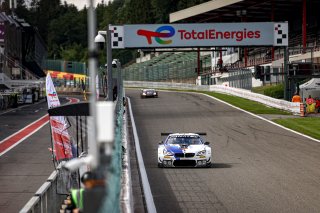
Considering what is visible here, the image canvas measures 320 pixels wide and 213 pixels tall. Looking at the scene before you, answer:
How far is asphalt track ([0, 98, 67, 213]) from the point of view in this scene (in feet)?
56.4

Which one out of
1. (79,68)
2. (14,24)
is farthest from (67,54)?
(14,24)

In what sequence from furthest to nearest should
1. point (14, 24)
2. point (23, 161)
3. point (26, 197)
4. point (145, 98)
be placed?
1. point (14, 24)
2. point (145, 98)
3. point (23, 161)
4. point (26, 197)

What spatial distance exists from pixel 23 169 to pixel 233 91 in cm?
4392

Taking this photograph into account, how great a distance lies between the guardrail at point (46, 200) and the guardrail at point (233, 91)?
109 feet

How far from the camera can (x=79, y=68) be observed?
134 metres

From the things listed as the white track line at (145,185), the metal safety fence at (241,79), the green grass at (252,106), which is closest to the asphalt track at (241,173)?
the white track line at (145,185)

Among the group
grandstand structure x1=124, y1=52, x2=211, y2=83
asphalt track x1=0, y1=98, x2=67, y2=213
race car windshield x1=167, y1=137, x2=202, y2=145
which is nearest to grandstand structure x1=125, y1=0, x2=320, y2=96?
grandstand structure x1=124, y1=52, x2=211, y2=83

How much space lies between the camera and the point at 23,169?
2322cm

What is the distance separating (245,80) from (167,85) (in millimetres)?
33210

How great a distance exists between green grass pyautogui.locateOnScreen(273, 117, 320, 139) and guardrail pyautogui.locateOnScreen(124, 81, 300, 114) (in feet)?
13.5

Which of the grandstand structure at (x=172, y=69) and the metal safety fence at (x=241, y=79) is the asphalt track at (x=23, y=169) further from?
the grandstand structure at (x=172, y=69)

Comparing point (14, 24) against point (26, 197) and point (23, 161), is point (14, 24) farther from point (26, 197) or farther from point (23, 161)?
point (26, 197)

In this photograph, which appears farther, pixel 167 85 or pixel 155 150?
pixel 167 85

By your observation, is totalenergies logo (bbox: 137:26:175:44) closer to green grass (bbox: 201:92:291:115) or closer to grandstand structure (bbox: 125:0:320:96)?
green grass (bbox: 201:92:291:115)
